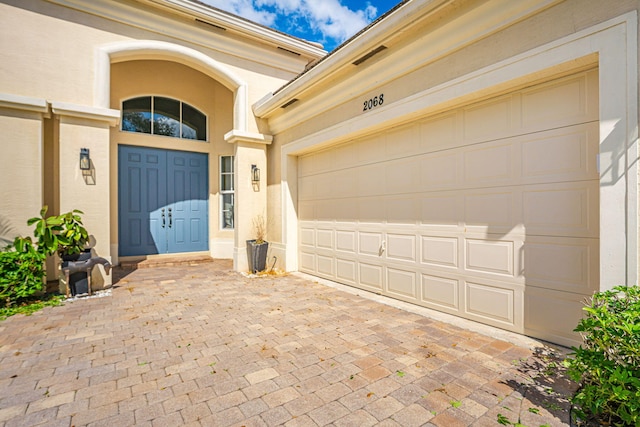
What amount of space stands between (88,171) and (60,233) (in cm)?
113

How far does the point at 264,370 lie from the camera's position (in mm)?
2746

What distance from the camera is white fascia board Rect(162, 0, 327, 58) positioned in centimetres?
640

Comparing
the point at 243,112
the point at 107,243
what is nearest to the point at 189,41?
the point at 243,112

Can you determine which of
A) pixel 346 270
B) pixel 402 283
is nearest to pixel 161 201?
pixel 346 270

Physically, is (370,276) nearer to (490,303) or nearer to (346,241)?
(346,241)

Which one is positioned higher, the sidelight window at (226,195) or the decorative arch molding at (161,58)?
the decorative arch molding at (161,58)

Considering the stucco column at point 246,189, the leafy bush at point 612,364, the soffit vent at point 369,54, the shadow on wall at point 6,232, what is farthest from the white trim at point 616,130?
the shadow on wall at point 6,232

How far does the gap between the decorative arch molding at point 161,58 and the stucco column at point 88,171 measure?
0.38 meters

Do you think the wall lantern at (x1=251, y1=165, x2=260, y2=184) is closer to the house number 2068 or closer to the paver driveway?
the house number 2068

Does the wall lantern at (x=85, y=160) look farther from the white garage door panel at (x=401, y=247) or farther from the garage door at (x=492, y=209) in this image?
the white garage door panel at (x=401, y=247)

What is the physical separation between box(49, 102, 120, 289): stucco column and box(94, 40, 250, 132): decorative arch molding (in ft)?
1.26

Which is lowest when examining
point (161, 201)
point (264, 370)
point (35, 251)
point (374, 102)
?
point (264, 370)

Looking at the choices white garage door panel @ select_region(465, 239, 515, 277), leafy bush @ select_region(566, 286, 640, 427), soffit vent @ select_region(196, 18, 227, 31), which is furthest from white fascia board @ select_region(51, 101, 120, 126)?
leafy bush @ select_region(566, 286, 640, 427)

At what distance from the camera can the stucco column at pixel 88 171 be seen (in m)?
5.35
